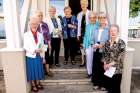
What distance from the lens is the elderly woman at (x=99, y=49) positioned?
15.8 ft

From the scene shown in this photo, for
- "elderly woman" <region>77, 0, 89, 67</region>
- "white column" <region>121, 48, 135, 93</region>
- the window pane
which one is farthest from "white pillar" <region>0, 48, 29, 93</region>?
the window pane

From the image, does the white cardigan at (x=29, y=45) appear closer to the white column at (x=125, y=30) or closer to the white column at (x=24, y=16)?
the white column at (x=24, y=16)

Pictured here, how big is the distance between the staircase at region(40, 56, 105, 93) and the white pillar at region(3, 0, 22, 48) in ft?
3.23

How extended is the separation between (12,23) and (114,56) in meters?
1.88

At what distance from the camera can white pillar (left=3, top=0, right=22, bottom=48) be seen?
185 inches

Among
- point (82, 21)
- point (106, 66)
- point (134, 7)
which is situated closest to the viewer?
point (106, 66)

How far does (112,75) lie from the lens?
4699 mm

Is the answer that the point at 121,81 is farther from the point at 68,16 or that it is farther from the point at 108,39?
the point at 68,16

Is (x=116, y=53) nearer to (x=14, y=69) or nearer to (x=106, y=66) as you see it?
(x=106, y=66)

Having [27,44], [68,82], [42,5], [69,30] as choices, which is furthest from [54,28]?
[42,5]

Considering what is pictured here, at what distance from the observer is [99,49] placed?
4.85 m

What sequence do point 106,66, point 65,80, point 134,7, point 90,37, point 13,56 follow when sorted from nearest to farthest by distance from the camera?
point 13,56, point 106,66, point 90,37, point 65,80, point 134,7

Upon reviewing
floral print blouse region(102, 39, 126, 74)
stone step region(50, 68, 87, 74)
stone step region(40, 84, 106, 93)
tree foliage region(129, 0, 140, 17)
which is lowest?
stone step region(40, 84, 106, 93)

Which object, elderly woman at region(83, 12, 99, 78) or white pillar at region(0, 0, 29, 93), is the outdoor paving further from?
white pillar at region(0, 0, 29, 93)
